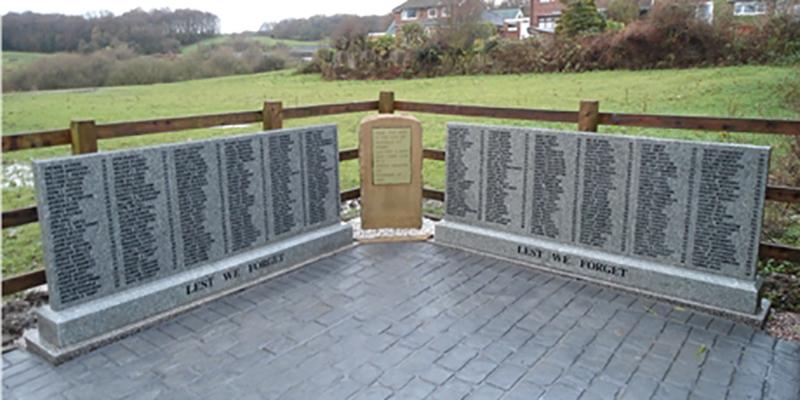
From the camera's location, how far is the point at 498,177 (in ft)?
18.1

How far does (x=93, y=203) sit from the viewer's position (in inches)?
158

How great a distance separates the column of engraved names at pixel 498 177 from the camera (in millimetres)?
5438

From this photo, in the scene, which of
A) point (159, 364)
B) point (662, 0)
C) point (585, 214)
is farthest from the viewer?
point (662, 0)

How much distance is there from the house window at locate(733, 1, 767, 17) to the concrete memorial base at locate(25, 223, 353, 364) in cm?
1633

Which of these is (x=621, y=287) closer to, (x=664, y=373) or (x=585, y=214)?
(x=585, y=214)

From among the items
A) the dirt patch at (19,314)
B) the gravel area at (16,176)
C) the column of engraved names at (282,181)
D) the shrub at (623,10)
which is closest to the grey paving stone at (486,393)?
the column of engraved names at (282,181)

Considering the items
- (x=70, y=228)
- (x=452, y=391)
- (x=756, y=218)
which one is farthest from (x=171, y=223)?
(x=756, y=218)

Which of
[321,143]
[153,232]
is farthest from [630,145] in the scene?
[153,232]

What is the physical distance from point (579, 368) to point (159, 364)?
8.48ft

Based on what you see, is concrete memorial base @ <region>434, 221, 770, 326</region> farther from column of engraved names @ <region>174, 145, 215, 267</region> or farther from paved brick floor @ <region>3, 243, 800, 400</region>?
column of engraved names @ <region>174, 145, 215, 267</region>

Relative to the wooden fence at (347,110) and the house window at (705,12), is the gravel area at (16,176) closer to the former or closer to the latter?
the wooden fence at (347,110)

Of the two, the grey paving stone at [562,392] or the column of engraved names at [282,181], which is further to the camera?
the column of engraved names at [282,181]

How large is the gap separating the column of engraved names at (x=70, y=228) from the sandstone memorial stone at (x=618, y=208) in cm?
Answer: 316

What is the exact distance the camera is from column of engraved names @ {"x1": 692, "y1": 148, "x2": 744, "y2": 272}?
4352mm
